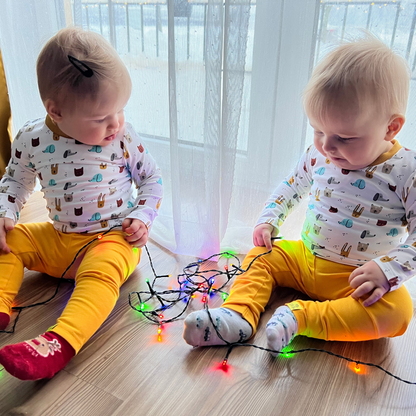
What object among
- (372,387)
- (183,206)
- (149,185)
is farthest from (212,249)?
(372,387)

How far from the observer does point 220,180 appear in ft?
3.61

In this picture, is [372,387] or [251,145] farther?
[251,145]

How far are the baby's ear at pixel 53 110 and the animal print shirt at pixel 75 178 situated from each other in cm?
7

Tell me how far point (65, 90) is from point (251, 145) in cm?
49

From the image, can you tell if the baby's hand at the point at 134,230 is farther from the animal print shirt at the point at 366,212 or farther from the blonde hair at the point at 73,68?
A: the animal print shirt at the point at 366,212

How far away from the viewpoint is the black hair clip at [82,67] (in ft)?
2.82

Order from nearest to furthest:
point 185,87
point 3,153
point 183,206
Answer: point 185,87 → point 183,206 → point 3,153

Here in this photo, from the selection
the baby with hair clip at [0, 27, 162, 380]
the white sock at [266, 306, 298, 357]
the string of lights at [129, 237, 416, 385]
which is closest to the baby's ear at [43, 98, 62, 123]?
the baby with hair clip at [0, 27, 162, 380]

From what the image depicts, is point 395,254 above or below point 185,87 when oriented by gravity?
below

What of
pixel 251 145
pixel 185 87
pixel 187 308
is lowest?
pixel 187 308

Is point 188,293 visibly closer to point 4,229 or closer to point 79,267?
point 79,267

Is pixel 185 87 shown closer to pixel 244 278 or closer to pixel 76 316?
pixel 244 278

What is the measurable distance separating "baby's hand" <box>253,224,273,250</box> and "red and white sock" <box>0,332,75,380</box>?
0.51 metres

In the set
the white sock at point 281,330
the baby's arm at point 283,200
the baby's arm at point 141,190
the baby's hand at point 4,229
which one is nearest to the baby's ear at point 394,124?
the baby's arm at point 283,200
